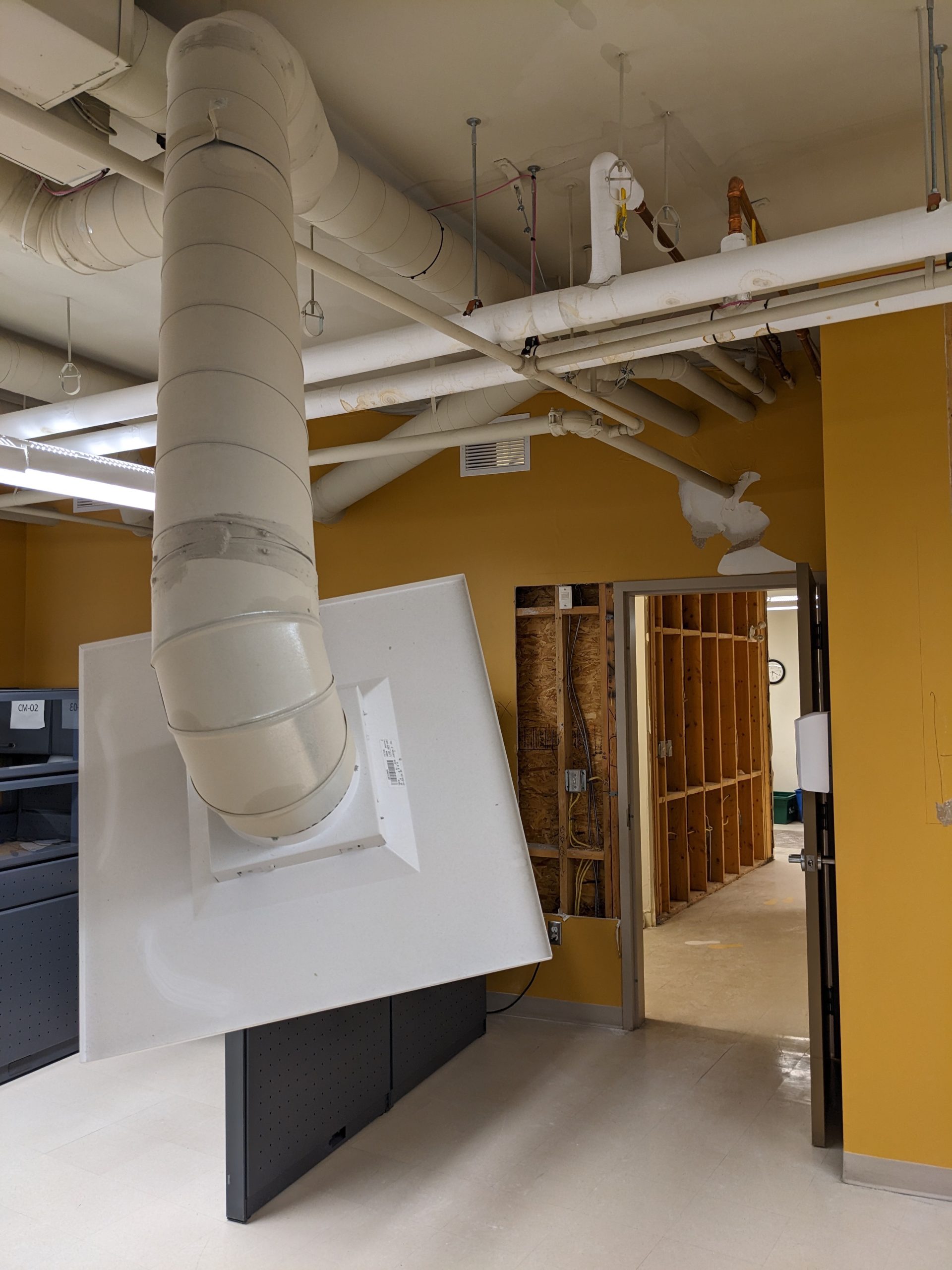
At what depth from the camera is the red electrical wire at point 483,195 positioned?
9.84 ft

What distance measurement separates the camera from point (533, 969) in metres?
5.04

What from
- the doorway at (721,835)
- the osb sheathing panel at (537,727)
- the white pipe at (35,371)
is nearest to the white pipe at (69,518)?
the white pipe at (35,371)

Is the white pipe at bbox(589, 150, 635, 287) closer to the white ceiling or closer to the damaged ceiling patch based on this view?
the white ceiling

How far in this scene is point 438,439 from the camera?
394 cm

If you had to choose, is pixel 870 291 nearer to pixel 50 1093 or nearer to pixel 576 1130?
pixel 576 1130

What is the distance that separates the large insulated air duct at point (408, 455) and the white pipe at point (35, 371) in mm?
1245

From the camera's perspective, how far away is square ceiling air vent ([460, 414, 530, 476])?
521 cm

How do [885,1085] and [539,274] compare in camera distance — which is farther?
[539,274]

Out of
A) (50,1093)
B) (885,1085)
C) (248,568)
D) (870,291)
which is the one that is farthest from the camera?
(50,1093)

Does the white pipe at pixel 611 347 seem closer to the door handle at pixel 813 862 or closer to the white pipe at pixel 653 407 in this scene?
the white pipe at pixel 653 407

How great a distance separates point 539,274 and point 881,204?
1289 millimetres

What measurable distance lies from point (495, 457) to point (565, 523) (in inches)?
22.9

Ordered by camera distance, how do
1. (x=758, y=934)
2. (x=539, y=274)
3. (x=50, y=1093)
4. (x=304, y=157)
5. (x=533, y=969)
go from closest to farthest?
(x=304, y=157), (x=539, y=274), (x=50, y=1093), (x=533, y=969), (x=758, y=934)

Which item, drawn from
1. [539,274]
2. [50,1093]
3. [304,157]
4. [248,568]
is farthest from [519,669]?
[248,568]
